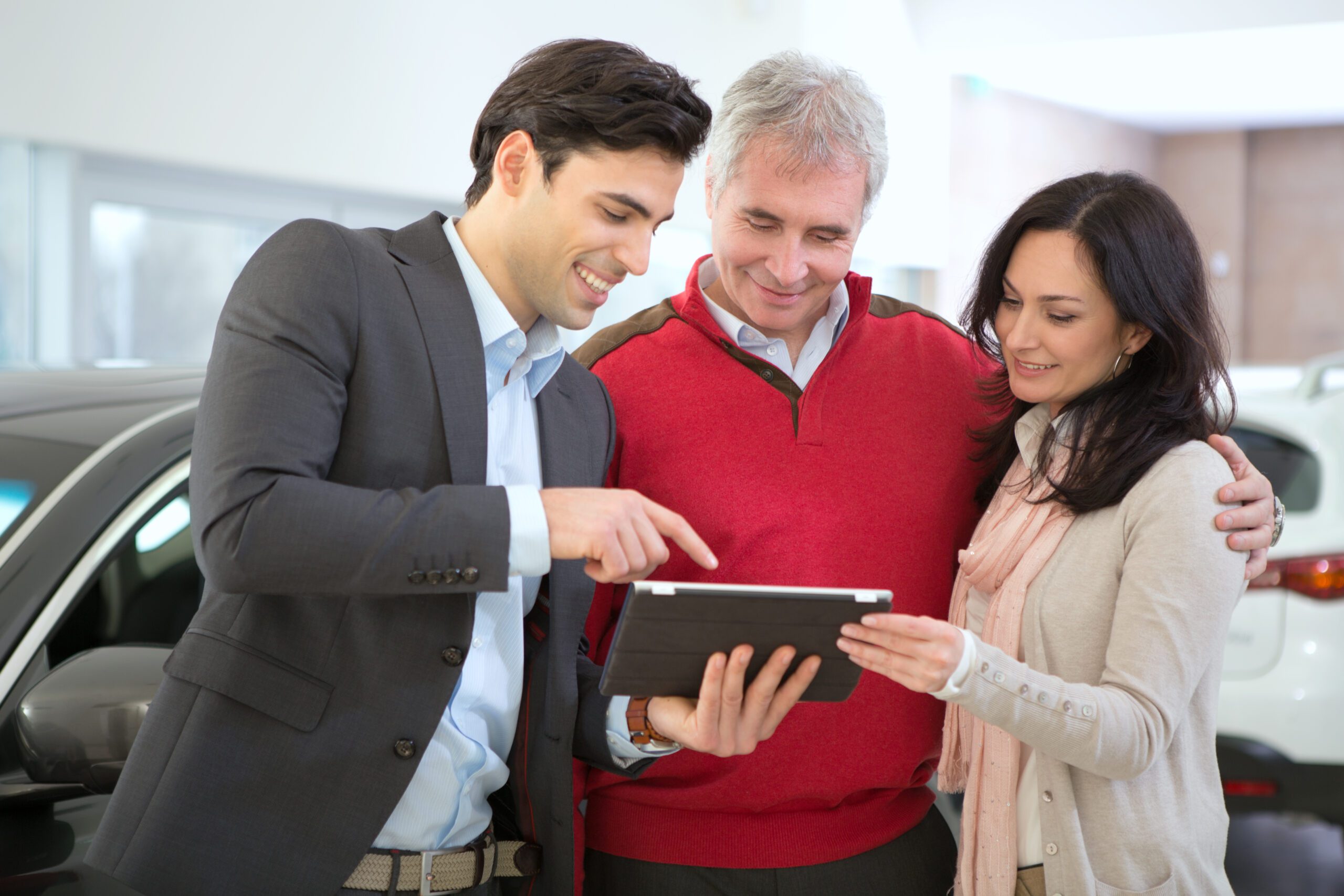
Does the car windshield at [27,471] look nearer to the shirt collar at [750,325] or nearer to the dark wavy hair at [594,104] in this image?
the dark wavy hair at [594,104]

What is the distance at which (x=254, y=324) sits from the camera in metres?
→ 1.14

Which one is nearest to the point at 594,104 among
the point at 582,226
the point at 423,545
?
the point at 582,226

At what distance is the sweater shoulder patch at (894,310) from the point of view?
1897 mm

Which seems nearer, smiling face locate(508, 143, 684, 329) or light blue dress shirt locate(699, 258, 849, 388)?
smiling face locate(508, 143, 684, 329)

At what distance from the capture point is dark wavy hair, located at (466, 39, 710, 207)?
1.32m

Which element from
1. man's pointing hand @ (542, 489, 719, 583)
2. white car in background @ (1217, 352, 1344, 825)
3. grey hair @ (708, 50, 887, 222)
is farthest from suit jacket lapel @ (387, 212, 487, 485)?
white car in background @ (1217, 352, 1344, 825)

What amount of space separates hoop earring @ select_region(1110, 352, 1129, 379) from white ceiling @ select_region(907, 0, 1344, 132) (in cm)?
722

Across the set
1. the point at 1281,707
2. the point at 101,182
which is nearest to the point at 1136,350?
the point at 1281,707

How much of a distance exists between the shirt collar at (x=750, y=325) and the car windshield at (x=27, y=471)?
89 cm

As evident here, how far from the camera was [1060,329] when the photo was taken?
159 centimetres

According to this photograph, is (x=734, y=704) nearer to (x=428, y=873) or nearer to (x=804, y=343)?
(x=428, y=873)

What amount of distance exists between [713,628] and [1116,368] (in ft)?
2.46

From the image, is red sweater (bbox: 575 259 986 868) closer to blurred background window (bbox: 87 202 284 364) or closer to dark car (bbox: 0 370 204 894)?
dark car (bbox: 0 370 204 894)

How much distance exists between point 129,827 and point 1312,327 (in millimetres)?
12452
